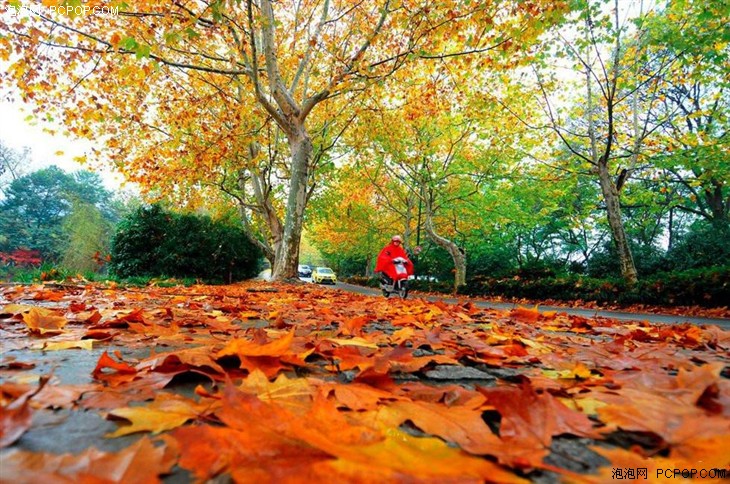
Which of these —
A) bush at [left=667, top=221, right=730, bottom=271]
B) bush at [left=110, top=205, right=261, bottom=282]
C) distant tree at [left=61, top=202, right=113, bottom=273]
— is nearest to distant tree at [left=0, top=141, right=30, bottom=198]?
distant tree at [left=61, top=202, right=113, bottom=273]

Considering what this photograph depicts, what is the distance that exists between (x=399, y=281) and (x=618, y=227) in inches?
270

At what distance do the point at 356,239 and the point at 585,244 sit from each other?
52.7 feet

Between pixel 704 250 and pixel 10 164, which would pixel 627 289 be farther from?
pixel 10 164

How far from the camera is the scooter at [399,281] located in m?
Result: 8.80

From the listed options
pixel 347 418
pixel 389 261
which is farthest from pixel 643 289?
pixel 347 418

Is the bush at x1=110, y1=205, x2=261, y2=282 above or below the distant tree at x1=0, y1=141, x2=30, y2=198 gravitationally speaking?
below

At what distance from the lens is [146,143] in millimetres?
12984

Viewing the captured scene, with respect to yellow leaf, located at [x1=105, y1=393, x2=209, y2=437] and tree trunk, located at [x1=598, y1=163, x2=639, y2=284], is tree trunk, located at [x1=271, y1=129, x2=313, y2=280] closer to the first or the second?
tree trunk, located at [x1=598, y1=163, x2=639, y2=284]

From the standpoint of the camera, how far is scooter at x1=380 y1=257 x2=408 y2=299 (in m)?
8.80

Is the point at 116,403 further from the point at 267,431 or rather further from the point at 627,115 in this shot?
the point at 627,115

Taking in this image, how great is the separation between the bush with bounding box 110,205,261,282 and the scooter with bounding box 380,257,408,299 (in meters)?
8.29

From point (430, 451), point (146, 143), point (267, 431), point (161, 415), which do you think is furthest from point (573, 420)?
point (146, 143)

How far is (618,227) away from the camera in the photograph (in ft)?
35.6

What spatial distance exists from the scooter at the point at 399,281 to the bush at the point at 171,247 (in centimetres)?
829
